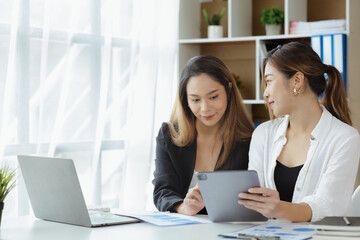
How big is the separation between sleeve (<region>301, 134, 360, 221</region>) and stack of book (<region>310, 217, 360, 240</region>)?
0.39m

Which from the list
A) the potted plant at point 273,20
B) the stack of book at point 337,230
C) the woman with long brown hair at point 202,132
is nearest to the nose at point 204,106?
the woman with long brown hair at point 202,132

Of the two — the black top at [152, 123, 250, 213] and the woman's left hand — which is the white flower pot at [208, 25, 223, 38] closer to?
the black top at [152, 123, 250, 213]

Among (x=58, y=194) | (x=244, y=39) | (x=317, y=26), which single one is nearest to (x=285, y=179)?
(x=58, y=194)

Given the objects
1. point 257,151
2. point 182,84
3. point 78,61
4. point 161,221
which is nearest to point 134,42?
point 78,61

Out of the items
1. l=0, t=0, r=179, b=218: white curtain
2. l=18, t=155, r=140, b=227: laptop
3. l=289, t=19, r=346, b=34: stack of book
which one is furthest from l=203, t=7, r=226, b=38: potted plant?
l=18, t=155, r=140, b=227: laptop

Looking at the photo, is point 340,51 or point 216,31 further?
point 216,31

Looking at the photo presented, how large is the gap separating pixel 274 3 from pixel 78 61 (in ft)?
5.14

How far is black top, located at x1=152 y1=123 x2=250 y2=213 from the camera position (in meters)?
2.55

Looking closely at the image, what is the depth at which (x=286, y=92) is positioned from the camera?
7.57ft

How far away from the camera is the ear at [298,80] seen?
90.6 inches

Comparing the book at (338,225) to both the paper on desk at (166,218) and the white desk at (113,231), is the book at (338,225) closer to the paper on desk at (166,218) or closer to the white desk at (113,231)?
the white desk at (113,231)

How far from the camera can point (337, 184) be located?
2.08 metres

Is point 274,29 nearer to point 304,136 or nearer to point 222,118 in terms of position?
point 222,118

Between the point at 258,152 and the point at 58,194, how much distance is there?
88 centimetres
